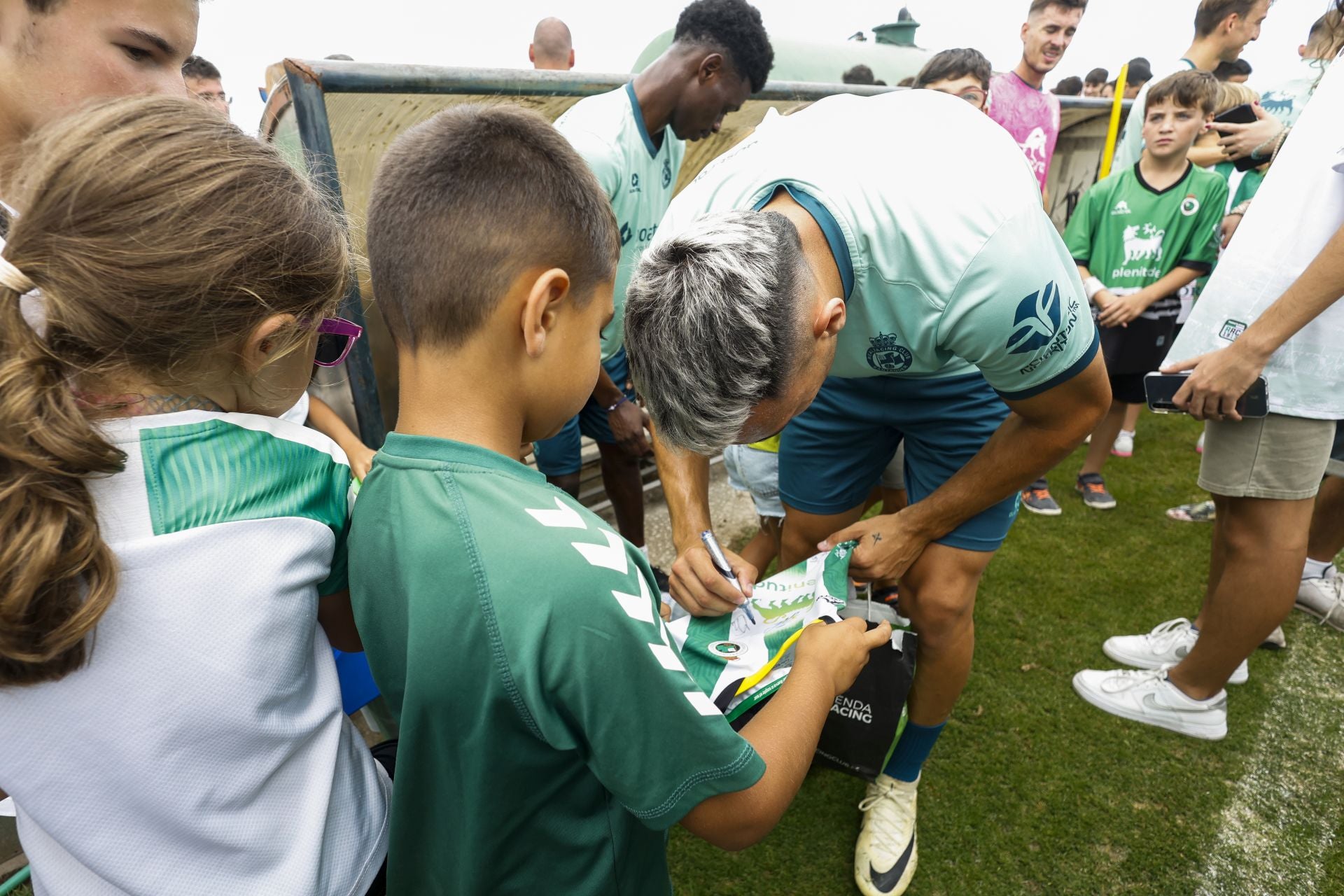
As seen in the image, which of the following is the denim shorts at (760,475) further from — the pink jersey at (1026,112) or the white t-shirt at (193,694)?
the pink jersey at (1026,112)

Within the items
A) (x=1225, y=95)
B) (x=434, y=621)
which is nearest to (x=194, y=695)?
(x=434, y=621)

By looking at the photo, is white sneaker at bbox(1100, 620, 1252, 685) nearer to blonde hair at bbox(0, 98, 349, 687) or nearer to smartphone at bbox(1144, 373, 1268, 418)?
smartphone at bbox(1144, 373, 1268, 418)

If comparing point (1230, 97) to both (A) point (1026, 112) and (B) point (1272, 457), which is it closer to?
(A) point (1026, 112)

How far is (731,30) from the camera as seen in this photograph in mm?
2965

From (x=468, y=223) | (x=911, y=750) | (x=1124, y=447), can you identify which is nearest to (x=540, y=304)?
(x=468, y=223)

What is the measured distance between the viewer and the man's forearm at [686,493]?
2039 mm

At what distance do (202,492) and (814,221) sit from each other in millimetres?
1220

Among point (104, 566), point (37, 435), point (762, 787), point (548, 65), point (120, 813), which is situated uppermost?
point (548, 65)

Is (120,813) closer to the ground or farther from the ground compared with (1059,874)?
farther from the ground

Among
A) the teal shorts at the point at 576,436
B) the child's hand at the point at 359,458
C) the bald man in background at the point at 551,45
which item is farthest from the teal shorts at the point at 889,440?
the bald man in background at the point at 551,45

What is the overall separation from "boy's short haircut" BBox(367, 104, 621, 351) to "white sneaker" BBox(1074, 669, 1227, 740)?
263 cm

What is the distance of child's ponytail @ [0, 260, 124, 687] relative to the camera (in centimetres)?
75

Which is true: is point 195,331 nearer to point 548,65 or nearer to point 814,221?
point 814,221

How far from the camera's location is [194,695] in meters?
0.87
